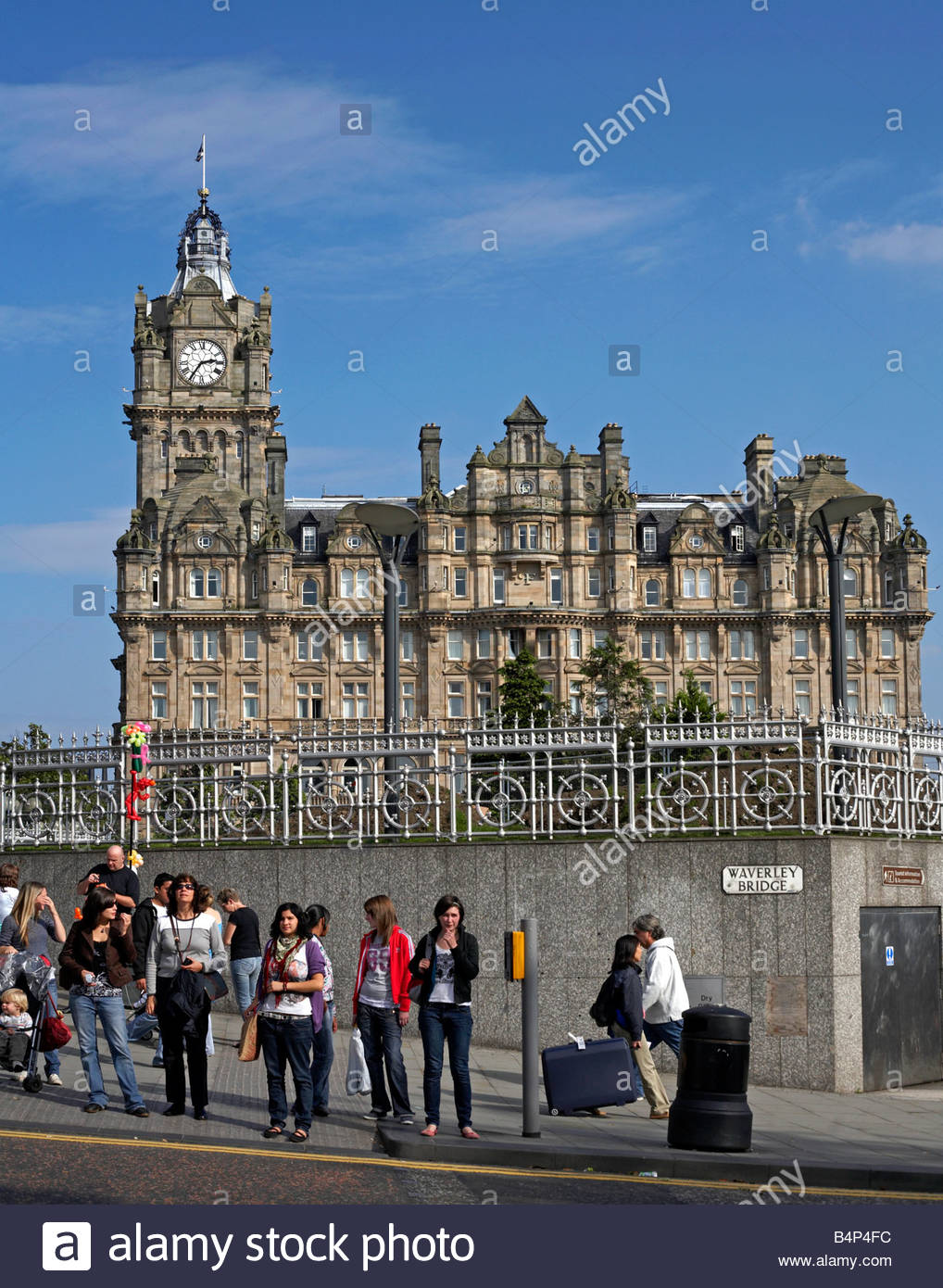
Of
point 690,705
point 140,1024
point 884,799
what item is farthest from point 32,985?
point 690,705

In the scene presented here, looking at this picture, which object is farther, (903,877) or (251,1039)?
(903,877)

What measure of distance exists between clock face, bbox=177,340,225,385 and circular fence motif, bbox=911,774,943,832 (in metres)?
83.1

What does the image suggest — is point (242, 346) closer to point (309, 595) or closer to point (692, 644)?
point (309, 595)

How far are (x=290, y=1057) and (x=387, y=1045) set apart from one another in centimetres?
98

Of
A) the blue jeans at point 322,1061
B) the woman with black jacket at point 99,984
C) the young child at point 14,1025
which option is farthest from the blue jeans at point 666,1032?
the young child at point 14,1025

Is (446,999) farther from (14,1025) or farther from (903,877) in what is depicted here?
(903,877)

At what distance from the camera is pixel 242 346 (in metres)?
98.2

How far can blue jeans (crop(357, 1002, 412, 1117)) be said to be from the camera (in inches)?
516

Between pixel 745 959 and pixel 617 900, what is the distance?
1454mm

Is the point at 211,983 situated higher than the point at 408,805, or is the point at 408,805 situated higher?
the point at 408,805

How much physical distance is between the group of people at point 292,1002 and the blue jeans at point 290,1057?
0.4 inches

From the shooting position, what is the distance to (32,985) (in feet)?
46.2

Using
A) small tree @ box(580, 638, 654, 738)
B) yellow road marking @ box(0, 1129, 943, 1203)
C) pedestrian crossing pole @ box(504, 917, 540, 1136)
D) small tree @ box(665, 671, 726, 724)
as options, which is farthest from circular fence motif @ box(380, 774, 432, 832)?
small tree @ box(580, 638, 654, 738)

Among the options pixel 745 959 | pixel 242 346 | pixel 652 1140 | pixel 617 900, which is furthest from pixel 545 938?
pixel 242 346
